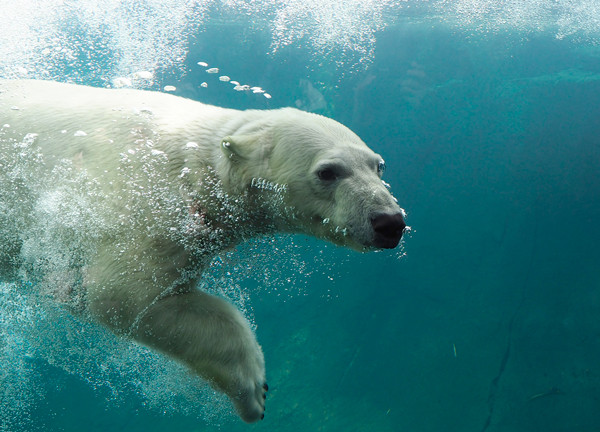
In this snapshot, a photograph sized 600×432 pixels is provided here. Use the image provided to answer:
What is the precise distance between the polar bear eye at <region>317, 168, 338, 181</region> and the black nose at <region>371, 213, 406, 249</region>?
0.30 m

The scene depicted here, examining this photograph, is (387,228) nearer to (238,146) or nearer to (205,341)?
(238,146)

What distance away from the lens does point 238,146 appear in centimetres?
201

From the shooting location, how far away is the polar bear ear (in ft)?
6.53

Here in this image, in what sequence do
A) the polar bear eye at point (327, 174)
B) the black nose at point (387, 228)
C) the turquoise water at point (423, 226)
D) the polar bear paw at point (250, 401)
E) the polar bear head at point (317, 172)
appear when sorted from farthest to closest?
the turquoise water at point (423, 226) → the polar bear paw at point (250, 401) → the polar bear eye at point (327, 174) → the polar bear head at point (317, 172) → the black nose at point (387, 228)

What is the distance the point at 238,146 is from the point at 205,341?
86cm

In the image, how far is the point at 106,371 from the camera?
27.5ft

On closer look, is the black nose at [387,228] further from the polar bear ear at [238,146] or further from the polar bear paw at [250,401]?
the polar bear paw at [250,401]

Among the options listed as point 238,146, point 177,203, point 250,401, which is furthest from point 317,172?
point 250,401

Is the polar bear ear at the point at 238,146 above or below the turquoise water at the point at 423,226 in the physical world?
above

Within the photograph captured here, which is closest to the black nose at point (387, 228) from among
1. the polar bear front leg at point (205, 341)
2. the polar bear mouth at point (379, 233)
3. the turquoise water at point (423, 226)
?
the polar bear mouth at point (379, 233)

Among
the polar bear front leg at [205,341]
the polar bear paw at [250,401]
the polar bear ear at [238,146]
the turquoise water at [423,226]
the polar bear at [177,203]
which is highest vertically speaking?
the polar bear ear at [238,146]

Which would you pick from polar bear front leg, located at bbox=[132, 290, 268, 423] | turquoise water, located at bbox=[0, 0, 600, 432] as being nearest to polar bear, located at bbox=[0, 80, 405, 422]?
polar bear front leg, located at bbox=[132, 290, 268, 423]

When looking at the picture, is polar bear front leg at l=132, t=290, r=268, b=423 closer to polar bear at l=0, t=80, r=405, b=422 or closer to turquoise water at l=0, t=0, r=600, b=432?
polar bear at l=0, t=80, r=405, b=422

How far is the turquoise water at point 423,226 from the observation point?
7992mm
